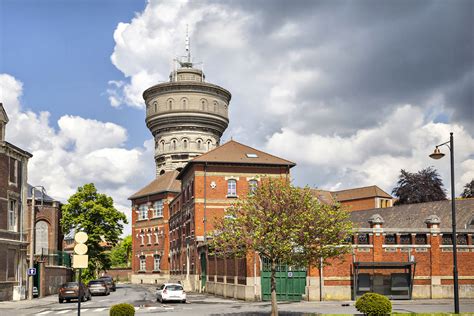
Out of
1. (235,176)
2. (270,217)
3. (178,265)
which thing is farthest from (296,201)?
(178,265)

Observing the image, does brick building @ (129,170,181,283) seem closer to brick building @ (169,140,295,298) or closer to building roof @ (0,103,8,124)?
brick building @ (169,140,295,298)

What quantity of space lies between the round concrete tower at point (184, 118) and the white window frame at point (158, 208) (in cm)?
685

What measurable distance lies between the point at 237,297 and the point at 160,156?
54185 mm

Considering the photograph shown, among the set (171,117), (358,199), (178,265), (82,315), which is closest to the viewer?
(82,315)

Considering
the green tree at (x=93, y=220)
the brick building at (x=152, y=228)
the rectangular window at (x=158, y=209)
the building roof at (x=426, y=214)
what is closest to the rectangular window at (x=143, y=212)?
the brick building at (x=152, y=228)

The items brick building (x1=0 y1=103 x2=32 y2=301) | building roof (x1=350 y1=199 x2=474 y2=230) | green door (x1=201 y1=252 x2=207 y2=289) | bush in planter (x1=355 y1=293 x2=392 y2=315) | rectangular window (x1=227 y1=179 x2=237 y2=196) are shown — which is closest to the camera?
bush in planter (x1=355 y1=293 x2=392 y2=315)

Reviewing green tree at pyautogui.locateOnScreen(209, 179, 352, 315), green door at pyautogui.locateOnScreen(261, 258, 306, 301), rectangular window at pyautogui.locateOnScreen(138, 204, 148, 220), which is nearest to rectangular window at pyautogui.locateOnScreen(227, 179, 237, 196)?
green door at pyautogui.locateOnScreen(261, 258, 306, 301)

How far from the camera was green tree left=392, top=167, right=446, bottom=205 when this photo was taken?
80.8 m

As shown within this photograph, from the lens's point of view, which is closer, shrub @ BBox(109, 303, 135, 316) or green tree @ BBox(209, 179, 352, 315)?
shrub @ BBox(109, 303, 135, 316)

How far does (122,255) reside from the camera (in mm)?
143125

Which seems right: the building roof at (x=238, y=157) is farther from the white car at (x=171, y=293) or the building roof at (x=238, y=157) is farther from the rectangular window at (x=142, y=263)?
the rectangular window at (x=142, y=263)

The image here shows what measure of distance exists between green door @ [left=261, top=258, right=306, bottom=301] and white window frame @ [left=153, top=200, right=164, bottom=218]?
4799 cm

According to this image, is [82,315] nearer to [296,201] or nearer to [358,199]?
[296,201]

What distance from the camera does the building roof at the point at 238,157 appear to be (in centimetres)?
5647
